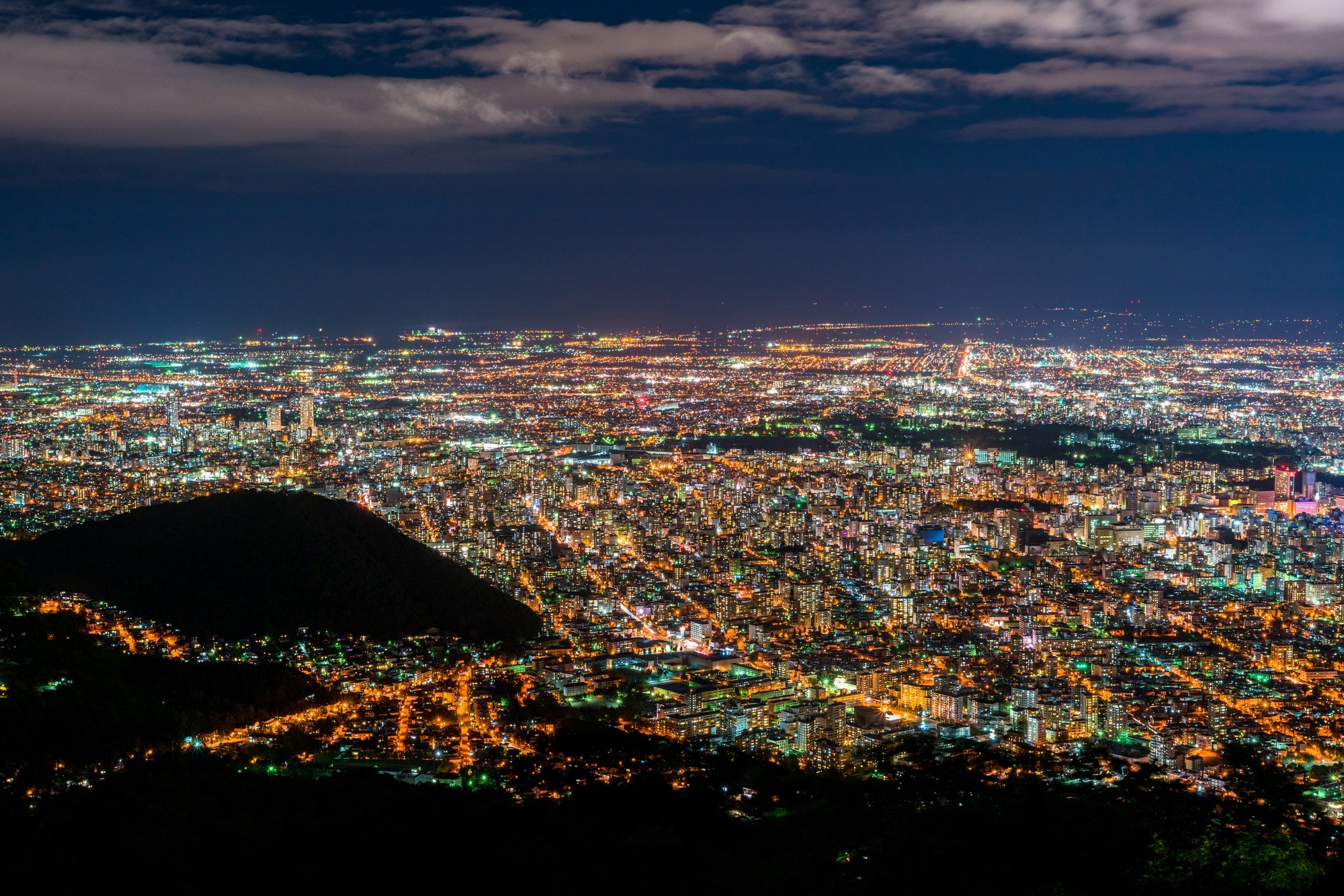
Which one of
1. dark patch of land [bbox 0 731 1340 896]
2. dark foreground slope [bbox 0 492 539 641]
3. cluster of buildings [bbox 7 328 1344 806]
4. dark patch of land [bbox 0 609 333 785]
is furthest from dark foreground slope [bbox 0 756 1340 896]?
dark foreground slope [bbox 0 492 539 641]

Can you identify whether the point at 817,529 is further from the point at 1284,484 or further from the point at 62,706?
the point at 62,706

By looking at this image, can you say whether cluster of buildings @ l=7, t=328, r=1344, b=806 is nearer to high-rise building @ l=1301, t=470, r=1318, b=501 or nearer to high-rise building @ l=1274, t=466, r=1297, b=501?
high-rise building @ l=1301, t=470, r=1318, b=501

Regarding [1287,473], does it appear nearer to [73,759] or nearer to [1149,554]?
[1149,554]

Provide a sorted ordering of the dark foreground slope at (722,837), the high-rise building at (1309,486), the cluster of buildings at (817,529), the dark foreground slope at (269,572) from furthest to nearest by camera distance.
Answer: the high-rise building at (1309,486) → the dark foreground slope at (269,572) → the cluster of buildings at (817,529) → the dark foreground slope at (722,837)

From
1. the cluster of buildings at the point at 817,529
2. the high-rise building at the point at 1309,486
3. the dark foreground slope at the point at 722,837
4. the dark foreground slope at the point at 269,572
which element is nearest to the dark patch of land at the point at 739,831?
the dark foreground slope at the point at 722,837

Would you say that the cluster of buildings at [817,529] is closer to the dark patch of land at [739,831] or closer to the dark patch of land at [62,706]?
the dark patch of land at [739,831]

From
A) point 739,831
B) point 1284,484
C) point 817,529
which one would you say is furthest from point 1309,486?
point 739,831

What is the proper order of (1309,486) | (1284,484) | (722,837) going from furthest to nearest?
(1284,484) → (1309,486) → (722,837)
